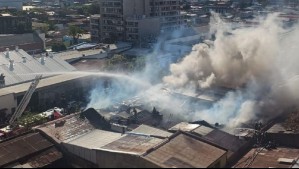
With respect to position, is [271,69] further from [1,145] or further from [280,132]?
[1,145]

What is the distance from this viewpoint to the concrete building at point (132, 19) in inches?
1447

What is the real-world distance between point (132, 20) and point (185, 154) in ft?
88.9

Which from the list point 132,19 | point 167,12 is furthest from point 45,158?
point 167,12

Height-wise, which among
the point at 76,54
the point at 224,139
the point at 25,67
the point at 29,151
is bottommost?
the point at 224,139

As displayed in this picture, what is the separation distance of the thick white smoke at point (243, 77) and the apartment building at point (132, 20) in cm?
1372

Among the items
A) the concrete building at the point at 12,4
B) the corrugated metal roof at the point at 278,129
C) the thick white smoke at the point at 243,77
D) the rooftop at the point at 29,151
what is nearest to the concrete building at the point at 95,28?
the thick white smoke at the point at 243,77

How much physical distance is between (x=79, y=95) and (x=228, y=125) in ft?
30.5

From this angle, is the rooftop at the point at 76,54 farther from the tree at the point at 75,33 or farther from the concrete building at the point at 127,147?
the concrete building at the point at 127,147

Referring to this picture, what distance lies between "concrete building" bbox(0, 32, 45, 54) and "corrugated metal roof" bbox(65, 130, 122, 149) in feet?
74.7

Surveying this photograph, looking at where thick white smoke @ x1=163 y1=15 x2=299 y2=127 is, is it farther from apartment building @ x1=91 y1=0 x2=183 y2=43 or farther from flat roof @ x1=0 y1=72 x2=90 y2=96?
apartment building @ x1=91 y1=0 x2=183 y2=43

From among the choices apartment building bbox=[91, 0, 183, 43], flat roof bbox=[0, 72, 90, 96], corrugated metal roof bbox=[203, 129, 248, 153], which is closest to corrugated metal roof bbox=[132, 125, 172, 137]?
corrugated metal roof bbox=[203, 129, 248, 153]

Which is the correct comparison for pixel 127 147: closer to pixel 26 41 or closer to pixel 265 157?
pixel 265 157

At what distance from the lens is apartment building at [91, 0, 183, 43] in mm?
36688

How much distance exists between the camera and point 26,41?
3672 centimetres
